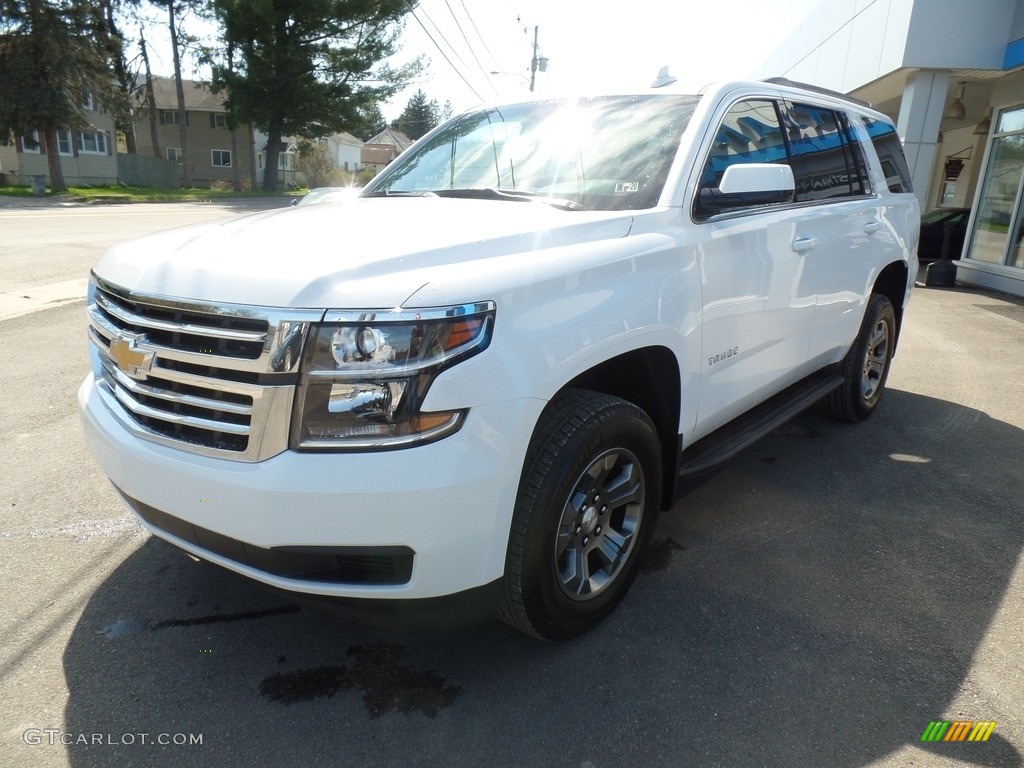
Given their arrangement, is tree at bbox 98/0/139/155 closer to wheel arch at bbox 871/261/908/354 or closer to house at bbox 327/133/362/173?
house at bbox 327/133/362/173

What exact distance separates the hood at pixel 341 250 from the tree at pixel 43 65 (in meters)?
34.9

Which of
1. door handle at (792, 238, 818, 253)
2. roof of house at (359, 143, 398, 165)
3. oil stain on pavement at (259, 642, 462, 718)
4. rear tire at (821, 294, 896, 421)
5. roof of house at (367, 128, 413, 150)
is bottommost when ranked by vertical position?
oil stain on pavement at (259, 642, 462, 718)

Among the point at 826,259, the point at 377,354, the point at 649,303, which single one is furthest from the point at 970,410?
the point at 377,354

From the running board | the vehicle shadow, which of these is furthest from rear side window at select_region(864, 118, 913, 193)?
the vehicle shadow

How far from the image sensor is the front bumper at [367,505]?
1930 millimetres

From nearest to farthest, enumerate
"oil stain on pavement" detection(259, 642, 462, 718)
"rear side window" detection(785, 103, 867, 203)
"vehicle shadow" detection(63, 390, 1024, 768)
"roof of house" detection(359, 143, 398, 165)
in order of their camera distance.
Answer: "vehicle shadow" detection(63, 390, 1024, 768) < "oil stain on pavement" detection(259, 642, 462, 718) < "rear side window" detection(785, 103, 867, 203) < "roof of house" detection(359, 143, 398, 165)

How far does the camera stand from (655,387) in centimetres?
281

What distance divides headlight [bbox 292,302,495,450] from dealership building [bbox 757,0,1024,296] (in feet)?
33.4

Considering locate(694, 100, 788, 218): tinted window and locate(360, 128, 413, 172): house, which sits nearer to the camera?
locate(694, 100, 788, 218): tinted window

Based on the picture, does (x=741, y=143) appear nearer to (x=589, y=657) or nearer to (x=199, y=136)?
(x=589, y=657)

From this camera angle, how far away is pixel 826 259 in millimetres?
3928

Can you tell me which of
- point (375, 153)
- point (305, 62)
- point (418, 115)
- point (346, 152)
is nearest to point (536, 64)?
point (305, 62)

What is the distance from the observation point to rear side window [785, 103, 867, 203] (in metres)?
3.83

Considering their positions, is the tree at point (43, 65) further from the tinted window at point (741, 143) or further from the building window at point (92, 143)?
the tinted window at point (741, 143)
